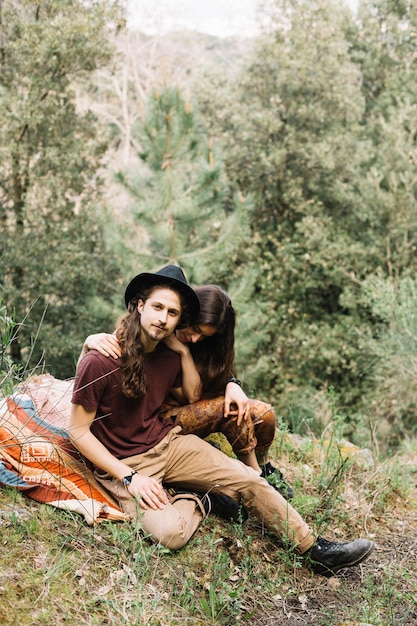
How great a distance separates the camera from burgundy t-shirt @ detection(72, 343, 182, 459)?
243 cm

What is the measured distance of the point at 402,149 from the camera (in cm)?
1070

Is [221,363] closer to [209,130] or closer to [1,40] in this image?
[1,40]

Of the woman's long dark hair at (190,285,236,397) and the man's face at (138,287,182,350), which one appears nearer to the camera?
the man's face at (138,287,182,350)

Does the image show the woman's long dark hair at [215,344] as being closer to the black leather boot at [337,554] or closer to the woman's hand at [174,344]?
the woman's hand at [174,344]

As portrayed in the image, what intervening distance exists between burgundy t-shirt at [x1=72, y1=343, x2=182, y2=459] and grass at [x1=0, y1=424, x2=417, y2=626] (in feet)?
1.20

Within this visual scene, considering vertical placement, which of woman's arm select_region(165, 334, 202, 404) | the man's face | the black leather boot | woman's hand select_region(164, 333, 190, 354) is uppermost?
the man's face

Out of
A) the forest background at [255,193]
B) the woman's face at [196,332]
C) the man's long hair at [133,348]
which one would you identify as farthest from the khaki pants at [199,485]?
the forest background at [255,193]

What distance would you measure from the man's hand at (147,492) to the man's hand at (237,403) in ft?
1.92

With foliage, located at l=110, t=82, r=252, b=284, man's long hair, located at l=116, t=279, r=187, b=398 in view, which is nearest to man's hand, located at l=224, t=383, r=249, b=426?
man's long hair, located at l=116, t=279, r=187, b=398

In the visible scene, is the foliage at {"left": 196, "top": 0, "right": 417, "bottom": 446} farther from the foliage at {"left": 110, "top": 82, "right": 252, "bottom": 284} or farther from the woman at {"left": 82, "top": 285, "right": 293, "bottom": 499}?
the woman at {"left": 82, "top": 285, "right": 293, "bottom": 499}

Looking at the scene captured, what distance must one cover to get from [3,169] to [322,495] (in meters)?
8.13

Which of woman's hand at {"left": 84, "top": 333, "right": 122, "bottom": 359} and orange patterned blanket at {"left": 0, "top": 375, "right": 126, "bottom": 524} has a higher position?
woman's hand at {"left": 84, "top": 333, "right": 122, "bottom": 359}

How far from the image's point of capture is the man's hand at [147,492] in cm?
245

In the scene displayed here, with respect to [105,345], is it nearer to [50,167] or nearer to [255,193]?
[50,167]
